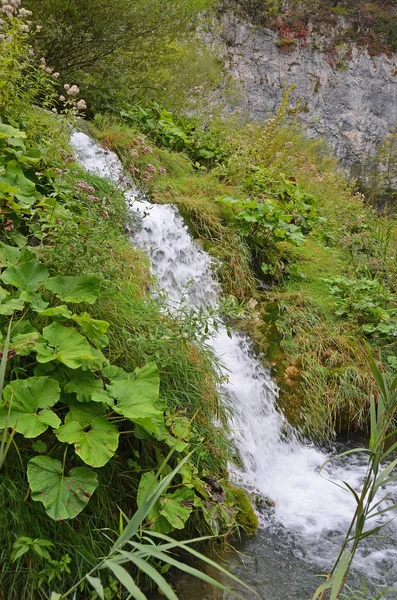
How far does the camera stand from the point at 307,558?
2520mm

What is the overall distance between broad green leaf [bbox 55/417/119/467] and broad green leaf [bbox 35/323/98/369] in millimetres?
236

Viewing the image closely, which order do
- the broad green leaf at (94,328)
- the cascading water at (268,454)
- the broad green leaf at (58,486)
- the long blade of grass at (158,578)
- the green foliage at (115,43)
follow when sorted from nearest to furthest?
the long blade of grass at (158,578), the broad green leaf at (58,486), the broad green leaf at (94,328), the cascading water at (268,454), the green foliage at (115,43)

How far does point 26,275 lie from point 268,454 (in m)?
2.12

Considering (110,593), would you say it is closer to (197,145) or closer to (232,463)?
(232,463)

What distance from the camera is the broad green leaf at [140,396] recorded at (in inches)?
76.2

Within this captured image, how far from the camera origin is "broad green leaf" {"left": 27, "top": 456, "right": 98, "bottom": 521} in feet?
5.66

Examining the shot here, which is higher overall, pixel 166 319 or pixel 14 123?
pixel 14 123

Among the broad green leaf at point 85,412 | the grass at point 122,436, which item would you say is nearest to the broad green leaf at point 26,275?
the grass at point 122,436

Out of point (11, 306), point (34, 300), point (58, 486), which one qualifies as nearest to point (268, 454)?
point (58, 486)

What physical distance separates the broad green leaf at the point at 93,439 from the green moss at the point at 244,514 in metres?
0.98

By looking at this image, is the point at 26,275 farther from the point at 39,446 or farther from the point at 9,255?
the point at 39,446

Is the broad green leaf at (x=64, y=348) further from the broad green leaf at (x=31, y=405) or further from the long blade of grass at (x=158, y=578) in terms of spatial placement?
the long blade of grass at (x=158, y=578)

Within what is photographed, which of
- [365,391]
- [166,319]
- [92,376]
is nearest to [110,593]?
[92,376]

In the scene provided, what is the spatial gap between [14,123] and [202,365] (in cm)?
217
